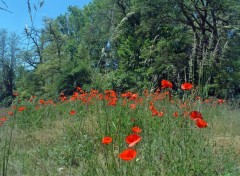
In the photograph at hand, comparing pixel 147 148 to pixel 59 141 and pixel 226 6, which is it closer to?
pixel 59 141

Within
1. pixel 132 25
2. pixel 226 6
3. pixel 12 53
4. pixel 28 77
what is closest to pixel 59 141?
pixel 226 6

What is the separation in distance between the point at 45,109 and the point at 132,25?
2062 centimetres

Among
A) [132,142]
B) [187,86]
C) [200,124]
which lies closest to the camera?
[132,142]

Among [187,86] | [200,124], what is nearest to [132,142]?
[200,124]

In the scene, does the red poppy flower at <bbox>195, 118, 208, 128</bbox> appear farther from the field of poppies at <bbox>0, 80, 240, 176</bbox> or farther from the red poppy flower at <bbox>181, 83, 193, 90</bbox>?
the red poppy flower at <bbox>181, 83, 193, 90</bbox>

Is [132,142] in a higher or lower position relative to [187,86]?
lower

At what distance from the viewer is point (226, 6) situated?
21.8 m

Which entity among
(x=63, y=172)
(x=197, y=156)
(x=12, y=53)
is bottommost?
(x=63, y=172)

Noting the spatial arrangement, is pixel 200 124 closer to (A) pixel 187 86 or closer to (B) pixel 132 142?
(A) pixel 187 86

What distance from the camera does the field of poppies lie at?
8.39 feet

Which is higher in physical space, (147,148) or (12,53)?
(12,53)

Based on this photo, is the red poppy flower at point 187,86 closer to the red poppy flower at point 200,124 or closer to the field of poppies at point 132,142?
the field of poppies at point 132,142

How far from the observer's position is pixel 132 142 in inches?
86.3

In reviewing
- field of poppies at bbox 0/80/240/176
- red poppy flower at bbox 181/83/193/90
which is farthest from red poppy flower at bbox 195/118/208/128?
red poppy flower at bbox 181/83/193/90
